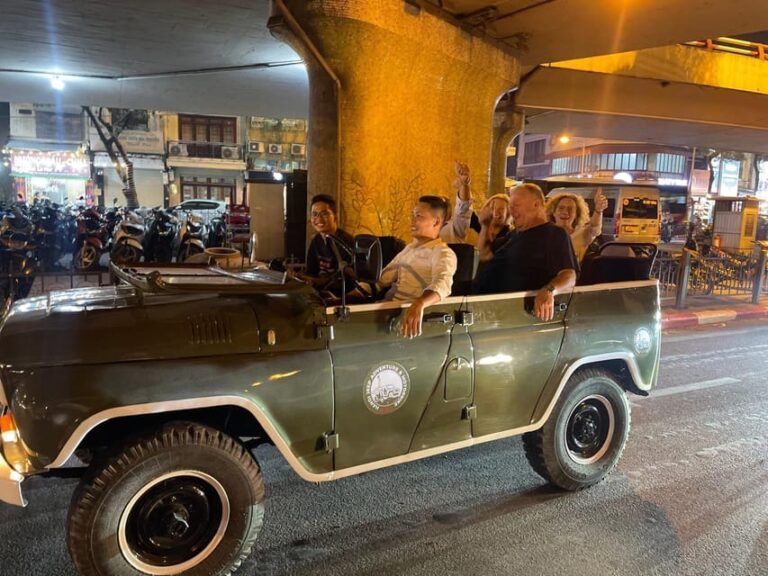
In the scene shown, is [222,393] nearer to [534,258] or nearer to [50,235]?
[534,258]

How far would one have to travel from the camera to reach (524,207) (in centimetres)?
371

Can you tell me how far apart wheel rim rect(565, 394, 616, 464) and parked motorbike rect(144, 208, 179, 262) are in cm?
1042

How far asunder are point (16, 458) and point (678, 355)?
7780mm

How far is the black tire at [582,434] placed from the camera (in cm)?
364

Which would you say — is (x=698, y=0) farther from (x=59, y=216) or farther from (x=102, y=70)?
(x=59, y=216)

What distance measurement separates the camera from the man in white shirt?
9.99 ft

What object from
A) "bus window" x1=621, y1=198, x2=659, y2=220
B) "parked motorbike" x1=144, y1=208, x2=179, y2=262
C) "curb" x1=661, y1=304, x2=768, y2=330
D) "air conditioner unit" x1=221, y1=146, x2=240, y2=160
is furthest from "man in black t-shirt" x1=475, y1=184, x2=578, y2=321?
"air conditioner unit" x1=221, y1=146, x2=240, y2=160

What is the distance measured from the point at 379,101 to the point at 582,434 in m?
4.63

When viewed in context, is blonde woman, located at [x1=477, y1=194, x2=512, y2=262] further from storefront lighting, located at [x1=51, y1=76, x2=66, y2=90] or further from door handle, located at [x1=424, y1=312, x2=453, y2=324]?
storefront lighting, located at [x1=51, y1=76, x2=66, y2=90]

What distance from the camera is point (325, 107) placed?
6633 mm

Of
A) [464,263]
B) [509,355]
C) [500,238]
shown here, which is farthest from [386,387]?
[500,238]

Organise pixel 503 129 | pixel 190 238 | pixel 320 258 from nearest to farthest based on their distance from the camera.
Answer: pixel 320 258
pixel 503 129
pixel 190 238

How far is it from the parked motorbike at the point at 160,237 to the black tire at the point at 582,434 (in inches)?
410

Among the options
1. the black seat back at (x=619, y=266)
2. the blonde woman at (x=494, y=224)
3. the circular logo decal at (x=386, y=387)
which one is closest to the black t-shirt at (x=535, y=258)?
the black seat back at (x=619, y=266)
